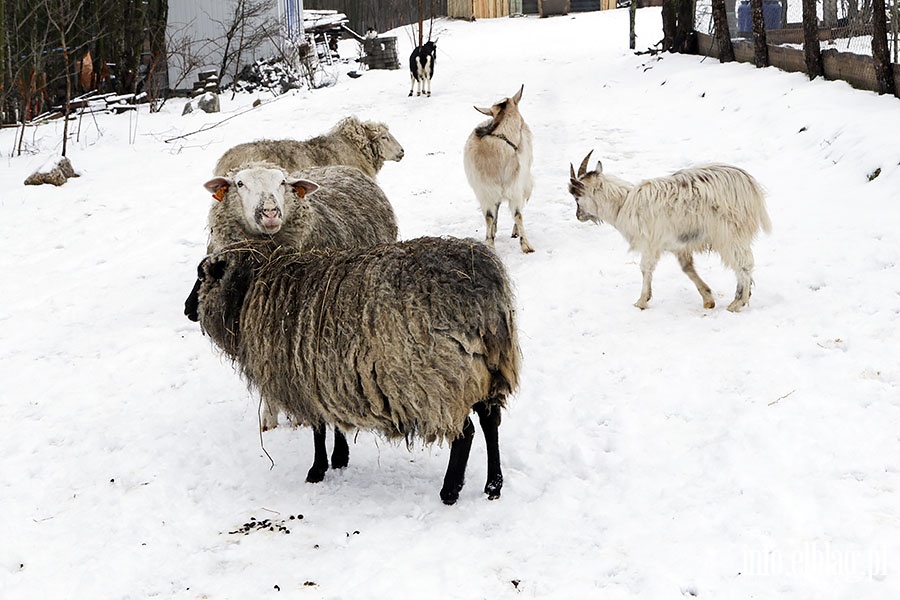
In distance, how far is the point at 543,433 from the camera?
4578mm

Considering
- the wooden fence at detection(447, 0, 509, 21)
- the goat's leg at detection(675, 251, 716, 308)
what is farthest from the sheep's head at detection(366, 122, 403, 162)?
the wooden fence at detection(447, 0, 509, 21)

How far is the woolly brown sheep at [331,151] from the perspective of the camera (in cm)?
742

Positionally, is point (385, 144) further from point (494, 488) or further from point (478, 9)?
point (478, 9)

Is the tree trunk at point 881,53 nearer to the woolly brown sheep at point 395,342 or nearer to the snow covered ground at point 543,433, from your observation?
the snow covered ground at point 543,433

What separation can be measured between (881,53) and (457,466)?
8225 mm

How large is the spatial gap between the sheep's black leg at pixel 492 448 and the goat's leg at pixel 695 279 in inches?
114

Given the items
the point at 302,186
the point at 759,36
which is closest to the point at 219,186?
the point at 302,186

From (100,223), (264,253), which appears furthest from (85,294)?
(264,253)

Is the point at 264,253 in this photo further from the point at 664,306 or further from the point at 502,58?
the point at 502,58

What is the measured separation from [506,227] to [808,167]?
3515mm

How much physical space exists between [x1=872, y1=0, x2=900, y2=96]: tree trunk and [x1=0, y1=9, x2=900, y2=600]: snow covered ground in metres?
0.23

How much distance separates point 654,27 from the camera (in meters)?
29.3

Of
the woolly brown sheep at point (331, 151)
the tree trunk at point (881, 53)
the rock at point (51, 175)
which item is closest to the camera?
the woolly brown sheep at point (331, 151)

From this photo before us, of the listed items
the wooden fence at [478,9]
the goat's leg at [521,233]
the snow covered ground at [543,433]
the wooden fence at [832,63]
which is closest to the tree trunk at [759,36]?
the wooden fence at [832,63]
